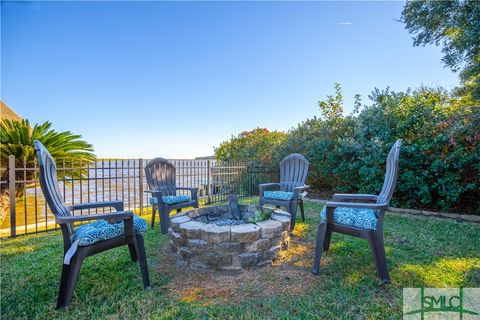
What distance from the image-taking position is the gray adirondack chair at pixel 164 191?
3205 millimetres

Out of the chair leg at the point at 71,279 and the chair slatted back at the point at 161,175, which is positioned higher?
the chair slatted back at the point at 161,175

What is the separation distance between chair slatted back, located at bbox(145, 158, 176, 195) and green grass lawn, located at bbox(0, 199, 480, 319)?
3.43ft

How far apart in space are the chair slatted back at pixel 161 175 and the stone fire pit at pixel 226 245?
4.40 feet

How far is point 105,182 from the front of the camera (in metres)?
4.89

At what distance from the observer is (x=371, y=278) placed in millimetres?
1897

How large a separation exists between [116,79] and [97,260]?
4791mm

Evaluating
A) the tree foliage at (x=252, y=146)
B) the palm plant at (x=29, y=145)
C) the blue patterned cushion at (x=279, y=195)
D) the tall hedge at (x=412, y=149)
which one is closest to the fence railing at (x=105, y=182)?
the palm plant at (x=29, y=145)

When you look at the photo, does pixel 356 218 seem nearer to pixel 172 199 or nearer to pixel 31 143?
pixel 172 199

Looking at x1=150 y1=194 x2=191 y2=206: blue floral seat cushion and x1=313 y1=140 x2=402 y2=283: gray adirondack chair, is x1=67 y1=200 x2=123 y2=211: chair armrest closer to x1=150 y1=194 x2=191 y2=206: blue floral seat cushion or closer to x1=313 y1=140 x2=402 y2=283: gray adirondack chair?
x1=150 y1=194 x2=191 y2=206: blue floral seat cushion

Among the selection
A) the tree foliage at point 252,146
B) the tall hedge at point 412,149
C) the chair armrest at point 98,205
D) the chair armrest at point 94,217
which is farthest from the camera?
the tree foliage at point 252,146

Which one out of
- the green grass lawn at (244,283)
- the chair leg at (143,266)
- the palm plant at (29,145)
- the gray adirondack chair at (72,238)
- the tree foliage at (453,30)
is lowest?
the green grass lawn at (244,283)

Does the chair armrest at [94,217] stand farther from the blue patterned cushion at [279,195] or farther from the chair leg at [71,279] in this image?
the blue patterned cushion at [279,195]

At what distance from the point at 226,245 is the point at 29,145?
4.72m

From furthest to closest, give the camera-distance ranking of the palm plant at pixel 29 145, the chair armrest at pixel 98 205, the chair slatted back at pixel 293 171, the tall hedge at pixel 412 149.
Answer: the palm plant at pixel 29 145 → the chair slatted back at pixel 293 171 → the tall hedge at pixel 412 149 → the chair armrest at pixel 98 205
